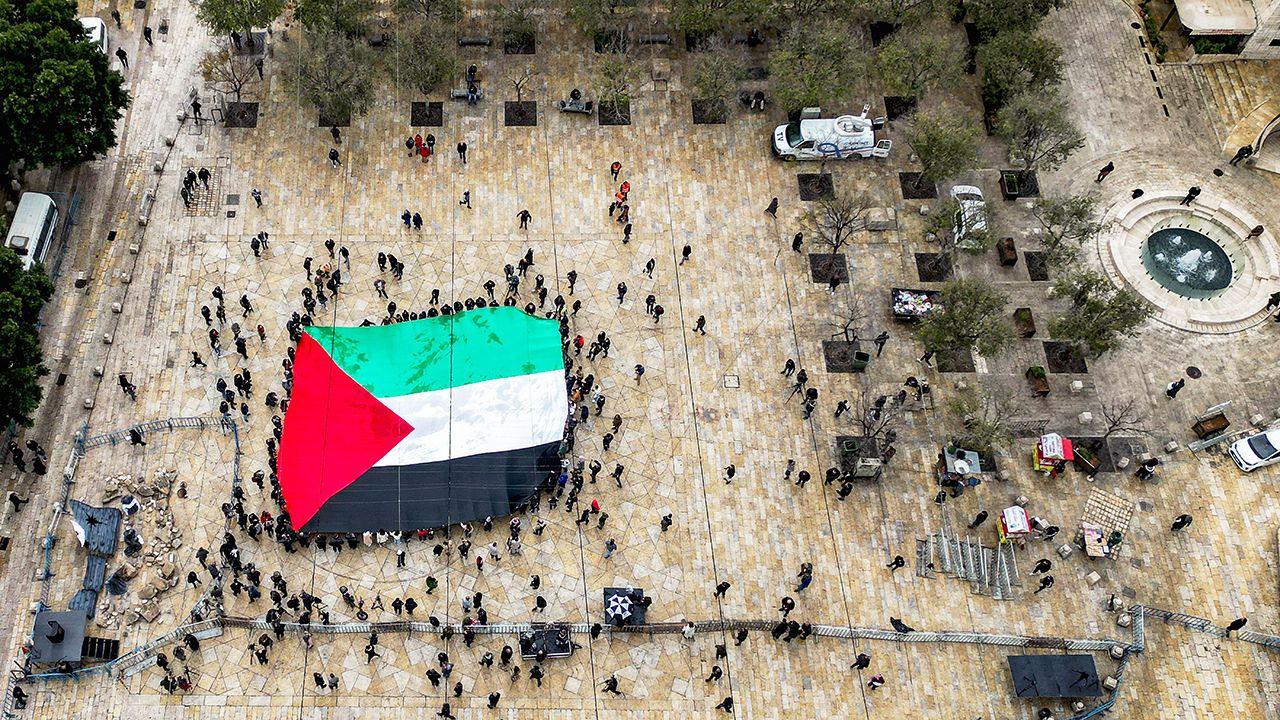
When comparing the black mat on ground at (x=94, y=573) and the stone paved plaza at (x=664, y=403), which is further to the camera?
the stone paved plaza at (x=664, y=403)

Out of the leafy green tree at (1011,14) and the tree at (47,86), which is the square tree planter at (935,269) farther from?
the tree at (47,86)

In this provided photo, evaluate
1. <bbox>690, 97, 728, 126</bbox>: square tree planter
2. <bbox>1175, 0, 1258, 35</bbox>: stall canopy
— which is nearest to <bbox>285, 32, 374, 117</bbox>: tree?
<bbox>690, 97, 728, 126</bbox>: square tree planter

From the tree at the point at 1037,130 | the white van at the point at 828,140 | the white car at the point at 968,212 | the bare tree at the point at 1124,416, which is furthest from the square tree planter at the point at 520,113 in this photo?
the bare tree at the point at 1124,416

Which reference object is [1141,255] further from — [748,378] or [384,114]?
[384,114]

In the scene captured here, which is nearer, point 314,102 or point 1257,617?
point 1257,617

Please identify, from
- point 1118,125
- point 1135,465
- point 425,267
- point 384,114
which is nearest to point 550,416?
point 425,267

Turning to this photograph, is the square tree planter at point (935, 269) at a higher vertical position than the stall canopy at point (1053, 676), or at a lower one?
higher
